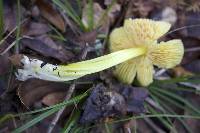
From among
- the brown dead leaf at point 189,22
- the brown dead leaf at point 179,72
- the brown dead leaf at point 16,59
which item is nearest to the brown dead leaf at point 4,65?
the brown dead leaf at point 16,59

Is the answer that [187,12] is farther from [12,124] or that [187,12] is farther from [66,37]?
[12,124]

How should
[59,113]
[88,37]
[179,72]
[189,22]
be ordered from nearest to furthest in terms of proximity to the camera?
[59,113]
[88,37]
[179,72]
[189,22]

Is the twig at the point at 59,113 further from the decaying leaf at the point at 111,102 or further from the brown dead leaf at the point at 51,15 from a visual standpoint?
the brown dead leaf at the point at 51,15

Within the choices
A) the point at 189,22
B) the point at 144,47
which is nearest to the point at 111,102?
the point at 144,47

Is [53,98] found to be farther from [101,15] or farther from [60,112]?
[101,15]

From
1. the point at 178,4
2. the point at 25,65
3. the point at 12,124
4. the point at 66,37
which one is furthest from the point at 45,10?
the point at 178,4
